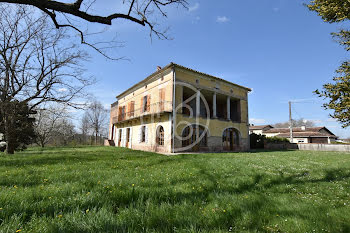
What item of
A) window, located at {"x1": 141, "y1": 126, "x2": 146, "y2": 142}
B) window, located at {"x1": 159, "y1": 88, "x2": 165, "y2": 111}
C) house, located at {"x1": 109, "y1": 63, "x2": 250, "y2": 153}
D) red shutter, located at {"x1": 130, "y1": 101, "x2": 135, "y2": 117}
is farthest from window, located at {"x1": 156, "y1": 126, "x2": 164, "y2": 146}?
red shutter, located at {"x1": 130, "y1": 101, "x2": 135, "y2": 117}

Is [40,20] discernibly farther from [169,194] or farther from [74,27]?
[169,194]

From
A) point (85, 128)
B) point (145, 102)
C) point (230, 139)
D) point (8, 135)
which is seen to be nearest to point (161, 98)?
point (145, 102)

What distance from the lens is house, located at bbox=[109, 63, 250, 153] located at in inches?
571

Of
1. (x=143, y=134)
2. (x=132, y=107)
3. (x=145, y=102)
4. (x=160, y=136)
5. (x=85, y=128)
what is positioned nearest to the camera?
(x=160, y=136)

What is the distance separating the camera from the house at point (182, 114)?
571 inches

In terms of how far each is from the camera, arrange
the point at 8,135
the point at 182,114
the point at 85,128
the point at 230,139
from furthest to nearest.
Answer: the point at 85,128 → the point at 230,139 → the point at 182,114 → the point at 8,135

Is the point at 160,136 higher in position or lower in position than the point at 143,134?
lower

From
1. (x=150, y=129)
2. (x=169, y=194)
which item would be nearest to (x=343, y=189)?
(x=169, y=194)

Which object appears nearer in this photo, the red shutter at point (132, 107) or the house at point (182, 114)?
the house at point (182, 114)

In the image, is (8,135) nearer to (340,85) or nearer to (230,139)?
(340,85)

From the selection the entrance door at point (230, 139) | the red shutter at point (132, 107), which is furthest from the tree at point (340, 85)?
the red shutter at point (132, 107)

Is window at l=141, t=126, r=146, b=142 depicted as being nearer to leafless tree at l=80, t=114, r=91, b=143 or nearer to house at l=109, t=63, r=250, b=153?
house at l=109, t=63, r=250, b=153

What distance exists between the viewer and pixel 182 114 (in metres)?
14.7

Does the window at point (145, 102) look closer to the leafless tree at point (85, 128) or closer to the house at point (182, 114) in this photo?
the house at point (182, 114)
